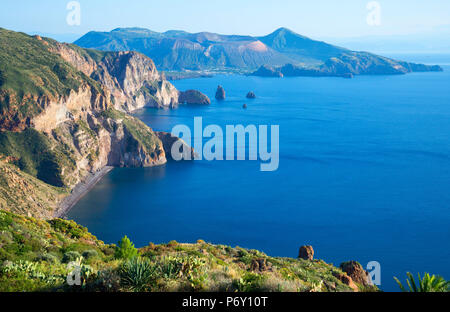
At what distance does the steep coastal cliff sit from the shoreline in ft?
3.61

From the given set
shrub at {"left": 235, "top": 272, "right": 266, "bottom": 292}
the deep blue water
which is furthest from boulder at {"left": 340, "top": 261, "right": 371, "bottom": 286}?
the deep blue water

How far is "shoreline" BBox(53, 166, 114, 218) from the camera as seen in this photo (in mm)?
87200

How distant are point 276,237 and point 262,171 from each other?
141ft

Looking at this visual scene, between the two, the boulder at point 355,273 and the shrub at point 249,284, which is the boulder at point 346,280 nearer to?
the boulder at point 355,273

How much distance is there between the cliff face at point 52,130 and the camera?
314 feet

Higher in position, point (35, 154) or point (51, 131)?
point (51, 131)

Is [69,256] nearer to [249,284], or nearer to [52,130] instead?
[249,284]

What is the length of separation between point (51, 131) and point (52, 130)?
634 millimetres

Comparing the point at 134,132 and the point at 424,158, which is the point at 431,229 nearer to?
the point at 424,158

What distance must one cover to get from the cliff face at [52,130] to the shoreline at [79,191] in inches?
46.3

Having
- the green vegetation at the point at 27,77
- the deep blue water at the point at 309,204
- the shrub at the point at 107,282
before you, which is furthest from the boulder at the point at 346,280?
the green vegetation at the point at 27,77

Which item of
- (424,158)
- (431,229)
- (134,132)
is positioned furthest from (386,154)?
(134,132)

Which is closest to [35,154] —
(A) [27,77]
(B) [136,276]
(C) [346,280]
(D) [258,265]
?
(A) [27,77]

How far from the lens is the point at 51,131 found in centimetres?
10869
